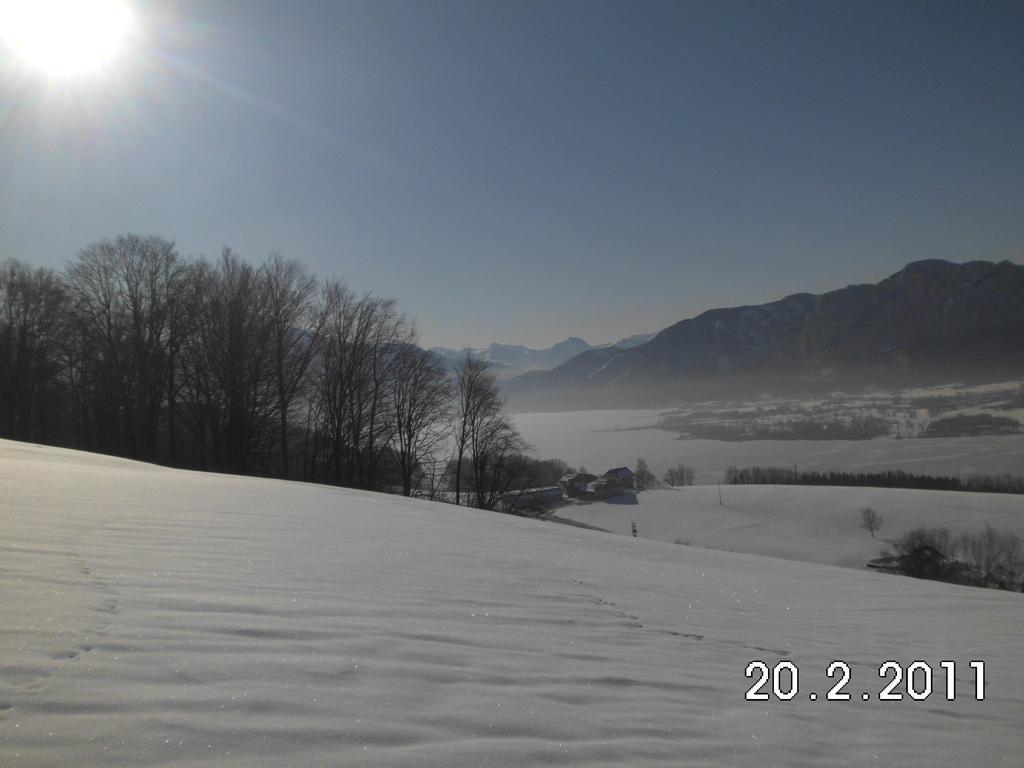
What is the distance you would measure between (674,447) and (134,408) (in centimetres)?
9079

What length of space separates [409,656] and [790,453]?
93330mm

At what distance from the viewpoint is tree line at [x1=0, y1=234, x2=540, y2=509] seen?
2353 centimetres

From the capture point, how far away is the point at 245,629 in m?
2.28

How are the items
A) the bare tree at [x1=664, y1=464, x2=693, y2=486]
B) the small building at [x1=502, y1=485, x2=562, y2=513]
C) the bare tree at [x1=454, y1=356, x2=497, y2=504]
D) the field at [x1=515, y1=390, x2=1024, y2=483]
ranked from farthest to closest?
the bare tree at [x1=664, y1=464, x2=693, y2=486]
the field at [x1=515, y1=390, x2=1024, y2=483]
the small building at [x1=502, y1=485, x2=562, y2=513]
the bare tree at [x1=454, y1=356, x2=497, y2=504]

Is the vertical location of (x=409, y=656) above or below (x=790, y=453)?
above

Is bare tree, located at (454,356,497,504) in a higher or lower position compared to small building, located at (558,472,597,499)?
higher

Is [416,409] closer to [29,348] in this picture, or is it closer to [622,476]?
[29,348]

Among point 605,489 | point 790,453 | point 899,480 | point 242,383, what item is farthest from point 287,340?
point 790,453

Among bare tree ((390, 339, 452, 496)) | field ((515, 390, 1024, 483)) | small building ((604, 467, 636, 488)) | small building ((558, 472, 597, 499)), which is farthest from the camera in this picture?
small building ((604, 467, 636, 488))

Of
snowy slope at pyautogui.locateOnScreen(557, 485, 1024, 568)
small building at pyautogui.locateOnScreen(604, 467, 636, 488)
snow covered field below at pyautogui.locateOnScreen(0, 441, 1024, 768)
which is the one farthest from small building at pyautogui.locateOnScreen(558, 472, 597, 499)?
snow covered field below at pyautogui.locateOnScreen(0, 441, 1024, 768)

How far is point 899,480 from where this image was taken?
180 ft

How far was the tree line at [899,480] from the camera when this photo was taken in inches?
1986

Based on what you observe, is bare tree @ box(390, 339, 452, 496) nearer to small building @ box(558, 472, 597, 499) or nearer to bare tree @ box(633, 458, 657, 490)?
small building @ box(558, 472, 597, 499)

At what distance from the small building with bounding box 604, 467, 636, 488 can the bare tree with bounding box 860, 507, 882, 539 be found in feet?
80.2
